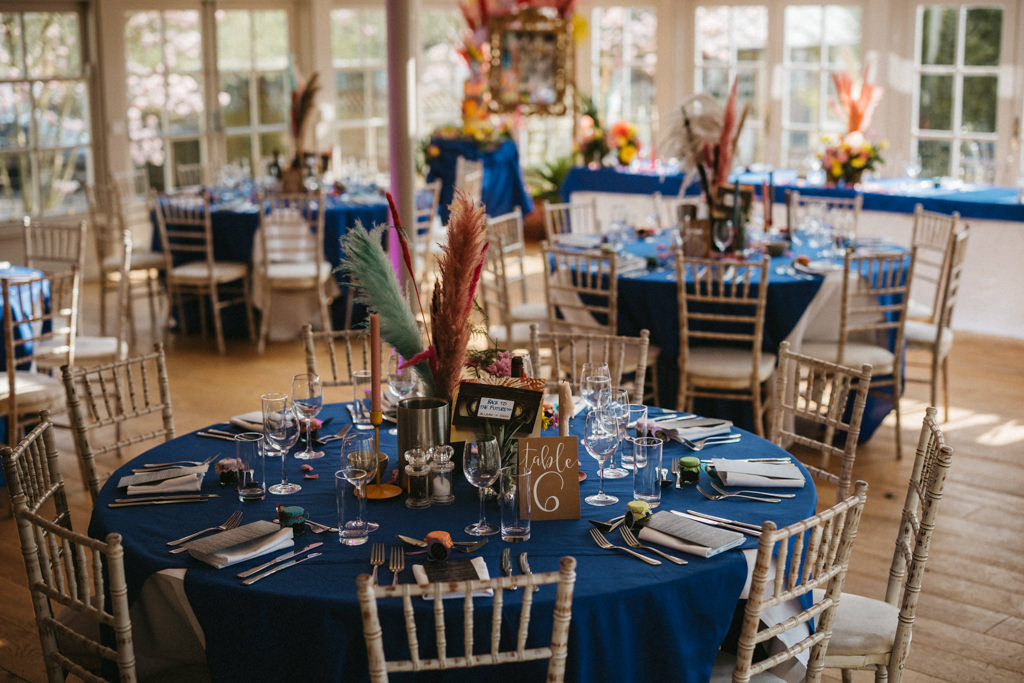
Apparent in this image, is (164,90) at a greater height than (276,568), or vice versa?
(164,90)

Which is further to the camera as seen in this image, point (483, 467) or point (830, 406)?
point (830, 406)

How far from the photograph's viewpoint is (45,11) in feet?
27.8

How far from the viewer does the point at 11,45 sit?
8.28 m

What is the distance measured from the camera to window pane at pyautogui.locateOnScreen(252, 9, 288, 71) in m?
9.55

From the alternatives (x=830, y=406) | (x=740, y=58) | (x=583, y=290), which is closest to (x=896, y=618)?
(x=830, y=406)

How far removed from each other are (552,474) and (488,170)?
7.02m

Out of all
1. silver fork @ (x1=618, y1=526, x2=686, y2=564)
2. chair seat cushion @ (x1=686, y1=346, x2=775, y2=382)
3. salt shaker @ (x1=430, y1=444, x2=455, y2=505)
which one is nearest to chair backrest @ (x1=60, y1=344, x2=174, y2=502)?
salt shaker @ (x1=430, y1=444, x2=455, y2=505)

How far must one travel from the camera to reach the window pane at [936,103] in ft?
27.1

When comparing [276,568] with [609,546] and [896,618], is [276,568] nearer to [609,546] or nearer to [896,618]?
[609,546]

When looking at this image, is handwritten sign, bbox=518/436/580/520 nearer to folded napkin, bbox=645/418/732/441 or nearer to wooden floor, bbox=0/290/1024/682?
folded napkin, bbox=645/418/732/441

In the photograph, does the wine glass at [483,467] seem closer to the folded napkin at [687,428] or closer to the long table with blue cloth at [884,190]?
the folded napkin at [687,428]

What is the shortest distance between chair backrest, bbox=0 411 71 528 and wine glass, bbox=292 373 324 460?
24.5 inches

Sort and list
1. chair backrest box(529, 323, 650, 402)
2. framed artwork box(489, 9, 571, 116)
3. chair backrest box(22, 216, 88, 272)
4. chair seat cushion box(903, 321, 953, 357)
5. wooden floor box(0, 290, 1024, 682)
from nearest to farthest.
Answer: wooden floor box(0, 290, 1024, 682), chair backrest box(529, 323, 650, 402), chair seat cushion box(903, 321, 953, 357), chair backrest box(22, 216, 88, 272), framed artwork box(489, 9, 571, 116)

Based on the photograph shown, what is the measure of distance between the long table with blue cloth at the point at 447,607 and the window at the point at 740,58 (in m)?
7.24
